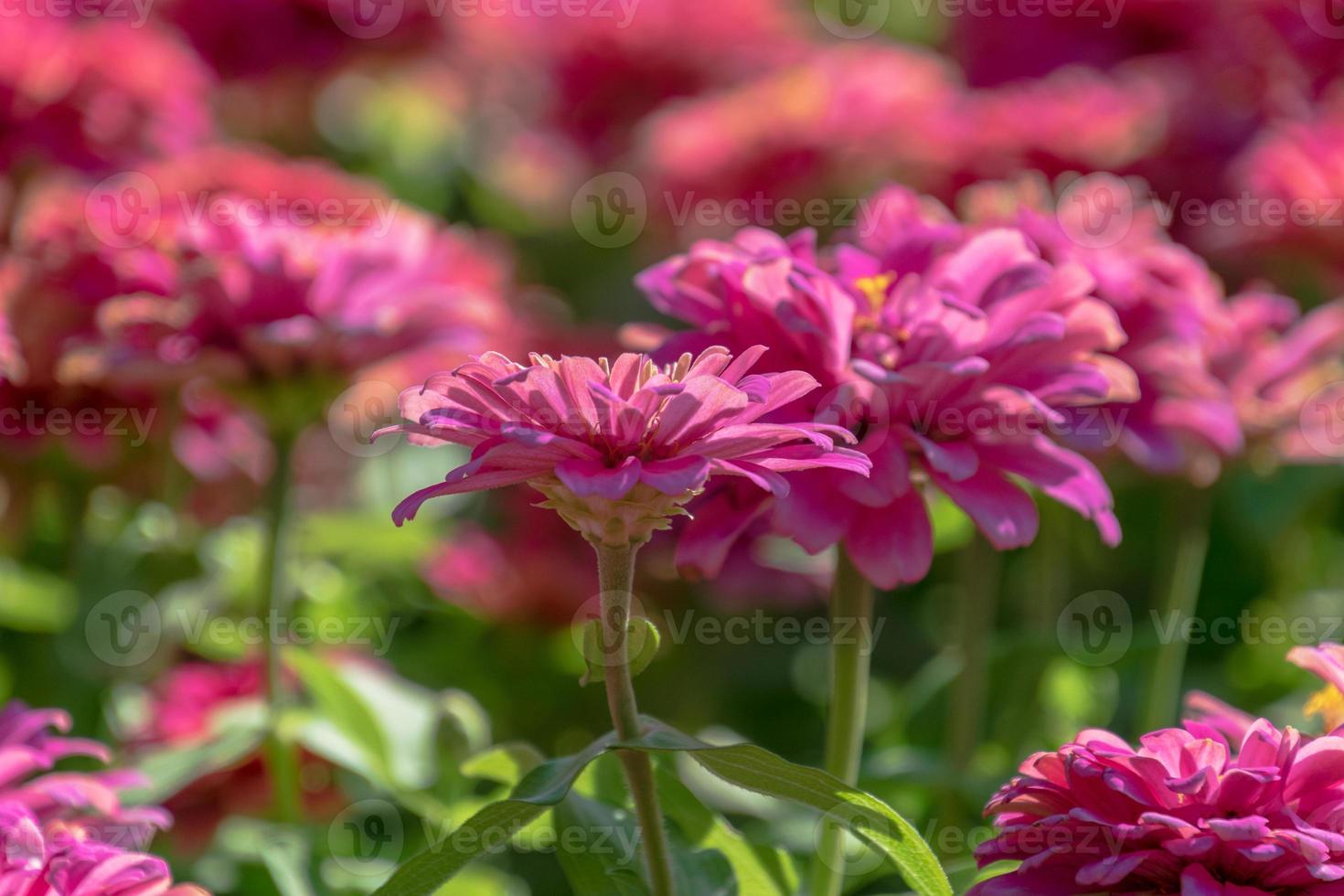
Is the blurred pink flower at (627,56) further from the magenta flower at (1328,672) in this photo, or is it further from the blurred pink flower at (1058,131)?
the magenta flower at (1328,672)

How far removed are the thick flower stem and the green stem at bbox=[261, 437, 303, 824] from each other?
0.98 feet

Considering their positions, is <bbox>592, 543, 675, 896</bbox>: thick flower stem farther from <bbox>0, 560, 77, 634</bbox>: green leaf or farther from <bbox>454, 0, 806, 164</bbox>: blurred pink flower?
<bbox>454, 0, 806, 164</bbox>: blurred pink flower

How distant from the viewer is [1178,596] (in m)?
0.81

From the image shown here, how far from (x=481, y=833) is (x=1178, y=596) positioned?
1.48ft

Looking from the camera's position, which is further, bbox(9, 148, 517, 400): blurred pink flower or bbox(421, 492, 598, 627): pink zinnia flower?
bbox(421, 492, 598, 627): pink zinnia flower

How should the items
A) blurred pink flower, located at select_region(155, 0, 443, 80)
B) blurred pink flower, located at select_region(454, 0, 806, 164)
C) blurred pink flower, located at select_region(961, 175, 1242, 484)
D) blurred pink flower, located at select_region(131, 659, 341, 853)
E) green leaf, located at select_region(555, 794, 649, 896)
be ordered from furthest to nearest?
blurred pink flower, located at select_region(454, 0, 806, 164) < blurred pink flower, located at select_region(155, 0, 443, 80) < blurred pink flower, located at select_region(131, 659, 341, 853) < blurred pink flower, located at select_region(961, 175, 1242, 484) < green leaf, located at select_region(555, 794, 649, 896)

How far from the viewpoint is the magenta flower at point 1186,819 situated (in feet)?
1.49

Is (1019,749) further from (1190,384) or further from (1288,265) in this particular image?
(1288,265)

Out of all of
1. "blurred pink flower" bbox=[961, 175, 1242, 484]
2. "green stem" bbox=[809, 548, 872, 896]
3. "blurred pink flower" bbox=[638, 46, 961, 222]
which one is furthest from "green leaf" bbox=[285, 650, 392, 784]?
"blurred pink flower" bbox=[638, 46, 961, 222]

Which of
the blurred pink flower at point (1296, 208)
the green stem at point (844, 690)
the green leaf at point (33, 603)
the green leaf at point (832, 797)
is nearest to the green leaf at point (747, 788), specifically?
the green leaf at point (832, 797)

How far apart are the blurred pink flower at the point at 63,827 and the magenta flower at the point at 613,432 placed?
0.15 m

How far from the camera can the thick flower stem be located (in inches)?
20.1

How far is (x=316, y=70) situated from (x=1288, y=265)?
0.86 metres

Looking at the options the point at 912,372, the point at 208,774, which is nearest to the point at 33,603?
the point at 208,774
